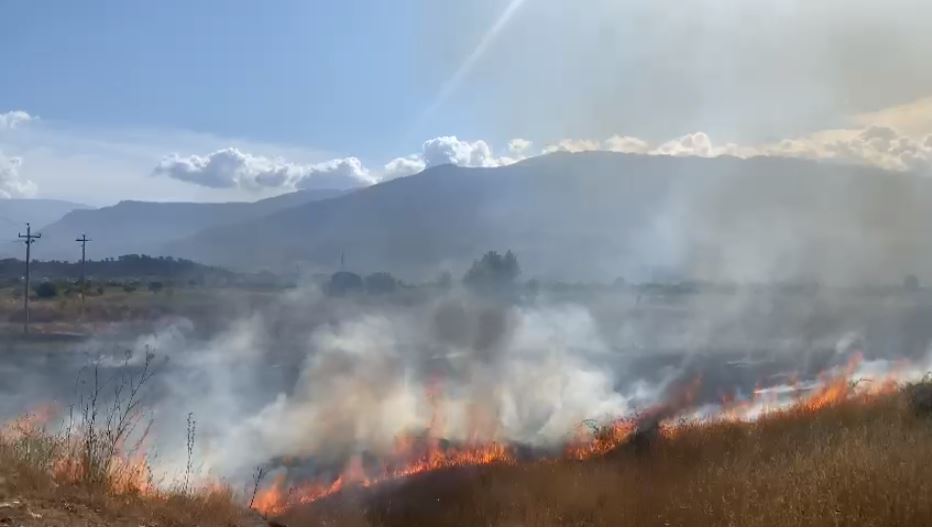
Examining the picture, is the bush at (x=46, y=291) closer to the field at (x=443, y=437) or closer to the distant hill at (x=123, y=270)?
the field at (x=443, y=437)

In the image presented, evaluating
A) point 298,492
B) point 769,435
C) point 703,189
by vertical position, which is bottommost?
point 298,492

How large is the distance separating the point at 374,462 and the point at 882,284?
7521cm

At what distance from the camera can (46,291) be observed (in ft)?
219

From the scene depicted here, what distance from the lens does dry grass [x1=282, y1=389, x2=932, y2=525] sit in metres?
7.70

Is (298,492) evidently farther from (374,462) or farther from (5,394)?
(5,394)

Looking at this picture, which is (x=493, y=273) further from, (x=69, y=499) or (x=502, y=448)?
(x=69, y=499)

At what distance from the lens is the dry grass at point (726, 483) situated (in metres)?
7.70

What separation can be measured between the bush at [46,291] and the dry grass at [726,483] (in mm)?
57389

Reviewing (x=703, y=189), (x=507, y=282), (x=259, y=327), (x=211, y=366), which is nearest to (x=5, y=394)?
(x=211, y=366)

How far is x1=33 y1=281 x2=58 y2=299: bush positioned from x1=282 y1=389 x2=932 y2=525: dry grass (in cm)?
5739

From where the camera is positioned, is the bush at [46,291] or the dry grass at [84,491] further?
the bush at [46,291]

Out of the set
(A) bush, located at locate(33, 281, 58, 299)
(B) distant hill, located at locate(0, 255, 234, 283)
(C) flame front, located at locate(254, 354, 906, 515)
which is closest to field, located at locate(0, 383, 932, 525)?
(C) flame front, located at locate(254, 354, 906, 515)

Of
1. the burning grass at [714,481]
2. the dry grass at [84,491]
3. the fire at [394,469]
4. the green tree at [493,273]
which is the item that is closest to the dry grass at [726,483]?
the burning grass at [714,481]

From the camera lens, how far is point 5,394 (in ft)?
129
